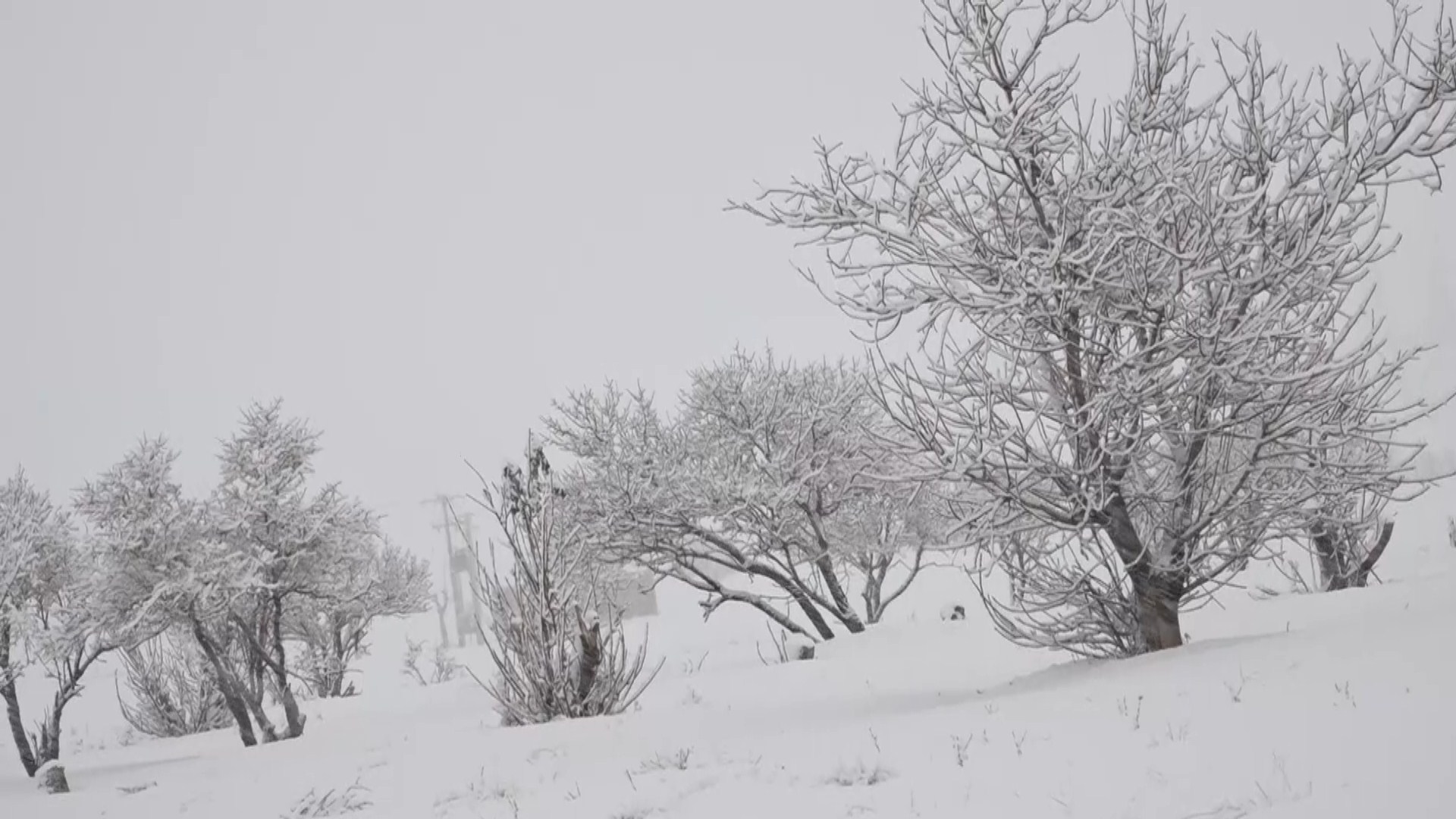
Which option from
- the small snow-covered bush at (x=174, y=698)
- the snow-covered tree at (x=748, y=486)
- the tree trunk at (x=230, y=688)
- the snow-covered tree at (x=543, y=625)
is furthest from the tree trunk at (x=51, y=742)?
the snow-covered tree at (x=543, y=625)

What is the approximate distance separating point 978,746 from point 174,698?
20893 millimetres

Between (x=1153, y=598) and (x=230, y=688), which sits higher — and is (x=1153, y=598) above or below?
above

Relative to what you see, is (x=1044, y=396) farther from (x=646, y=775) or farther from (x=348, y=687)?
(x=348, y=687)

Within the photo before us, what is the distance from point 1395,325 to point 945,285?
54913mm

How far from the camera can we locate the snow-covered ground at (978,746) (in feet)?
10.2

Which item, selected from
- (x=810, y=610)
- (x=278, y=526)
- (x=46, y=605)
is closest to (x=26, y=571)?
(x=46, y=605)

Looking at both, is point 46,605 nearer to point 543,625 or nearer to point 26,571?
point 26,571

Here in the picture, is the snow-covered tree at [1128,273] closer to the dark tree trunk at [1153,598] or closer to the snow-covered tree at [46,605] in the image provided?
the dark tree trunk at [1153,598]

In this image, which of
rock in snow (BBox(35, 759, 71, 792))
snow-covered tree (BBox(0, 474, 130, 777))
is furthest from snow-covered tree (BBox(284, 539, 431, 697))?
rock in snow (BBox(35, 759, 71, 792))

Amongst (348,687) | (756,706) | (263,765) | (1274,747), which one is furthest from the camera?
(348,687)

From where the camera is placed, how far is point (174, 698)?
63.5ft

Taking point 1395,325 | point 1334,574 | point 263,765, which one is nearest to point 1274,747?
point 263,765

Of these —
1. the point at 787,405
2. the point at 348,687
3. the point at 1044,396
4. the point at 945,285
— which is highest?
the point at 787,405

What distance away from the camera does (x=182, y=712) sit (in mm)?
18438
